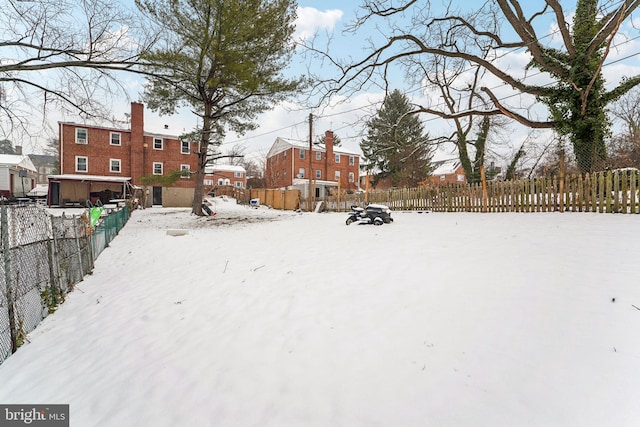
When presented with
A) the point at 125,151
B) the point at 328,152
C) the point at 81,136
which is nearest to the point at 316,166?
the point at 328,152

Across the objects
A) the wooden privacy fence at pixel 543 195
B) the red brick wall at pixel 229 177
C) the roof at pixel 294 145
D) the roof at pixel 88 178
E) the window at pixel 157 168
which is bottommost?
the wooden privacy fence at pixel 543 195

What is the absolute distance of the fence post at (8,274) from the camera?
10.9ft

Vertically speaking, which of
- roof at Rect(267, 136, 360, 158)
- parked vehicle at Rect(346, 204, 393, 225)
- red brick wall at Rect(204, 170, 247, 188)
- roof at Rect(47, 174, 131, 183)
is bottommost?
parked vehicle at Rect(346, 204, 393, 225)

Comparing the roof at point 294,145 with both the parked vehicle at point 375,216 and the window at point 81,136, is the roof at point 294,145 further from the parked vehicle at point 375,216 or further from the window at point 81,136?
the parked vehicle at point 375,216

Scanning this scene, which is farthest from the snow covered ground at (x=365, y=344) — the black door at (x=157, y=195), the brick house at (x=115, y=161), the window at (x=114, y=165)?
the window at (x=114, y=165)

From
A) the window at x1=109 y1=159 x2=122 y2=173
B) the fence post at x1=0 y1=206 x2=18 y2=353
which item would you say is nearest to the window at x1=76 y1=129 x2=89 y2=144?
the window at x1=109 y1=159 x2=122 y2=173

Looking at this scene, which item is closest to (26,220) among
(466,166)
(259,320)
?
(259,320)

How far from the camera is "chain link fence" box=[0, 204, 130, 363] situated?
3.39 m

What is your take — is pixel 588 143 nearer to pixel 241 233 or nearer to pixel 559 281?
pixel 559 281

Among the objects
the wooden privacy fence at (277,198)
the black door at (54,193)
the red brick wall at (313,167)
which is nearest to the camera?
the wooden privacy fence at (277,198)

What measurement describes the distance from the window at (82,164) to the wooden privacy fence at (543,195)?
28734 millimetres

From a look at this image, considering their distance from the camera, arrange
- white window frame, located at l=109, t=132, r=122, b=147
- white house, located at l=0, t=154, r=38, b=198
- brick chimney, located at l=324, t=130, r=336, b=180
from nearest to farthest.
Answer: white window frame, located at l=109, t=132, r=122, b=147
white house, located at l=0, t=154, r=38, b=198
brick chimney, located at l=324, t=130, r=336, b=180

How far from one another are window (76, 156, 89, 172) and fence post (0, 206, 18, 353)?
29.1 meters

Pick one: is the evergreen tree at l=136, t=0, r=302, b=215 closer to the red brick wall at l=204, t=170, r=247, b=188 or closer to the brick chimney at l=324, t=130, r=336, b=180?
the brick chimney at l=324, t=130, r=336, b=180
